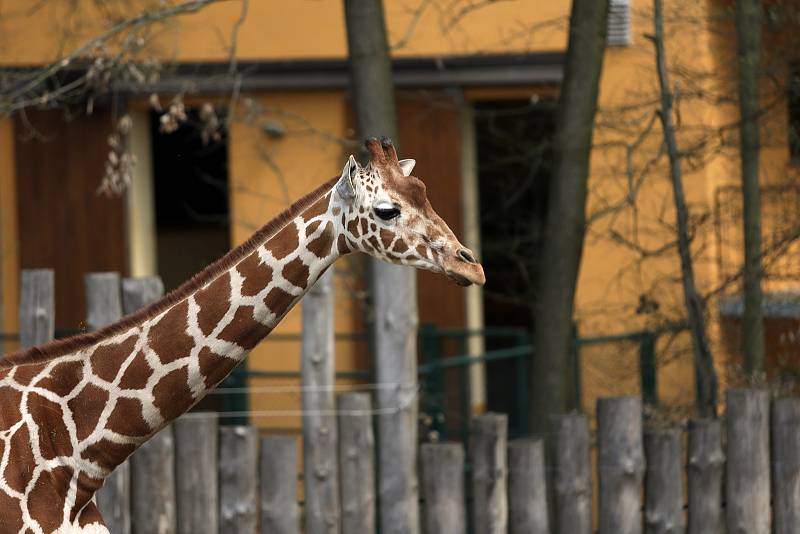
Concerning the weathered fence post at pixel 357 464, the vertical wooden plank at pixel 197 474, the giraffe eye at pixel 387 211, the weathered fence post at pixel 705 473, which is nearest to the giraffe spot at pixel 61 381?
the giraffe eye at pixel 387 211

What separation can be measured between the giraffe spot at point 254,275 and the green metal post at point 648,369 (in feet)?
14.7

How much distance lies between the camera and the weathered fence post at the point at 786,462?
703 centimetres

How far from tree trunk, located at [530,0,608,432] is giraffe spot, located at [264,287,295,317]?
3.63 metres

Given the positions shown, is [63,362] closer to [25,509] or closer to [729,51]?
[25,509]

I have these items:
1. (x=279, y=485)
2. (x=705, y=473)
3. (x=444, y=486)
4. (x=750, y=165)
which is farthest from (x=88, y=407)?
(x=750, y=165)

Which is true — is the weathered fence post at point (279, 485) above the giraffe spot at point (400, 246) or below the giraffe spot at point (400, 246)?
below

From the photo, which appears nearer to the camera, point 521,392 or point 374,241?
point 374,241

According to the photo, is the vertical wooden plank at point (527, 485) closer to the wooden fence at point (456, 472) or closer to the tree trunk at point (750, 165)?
the wooden fence at point (456, 472)

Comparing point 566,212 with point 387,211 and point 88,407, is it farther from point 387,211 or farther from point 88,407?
point 88,407

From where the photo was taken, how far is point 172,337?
484 cm

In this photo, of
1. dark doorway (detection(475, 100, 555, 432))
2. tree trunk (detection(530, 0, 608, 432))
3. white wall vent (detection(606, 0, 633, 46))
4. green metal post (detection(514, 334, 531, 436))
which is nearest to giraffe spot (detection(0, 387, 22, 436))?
tree trunk (detection(530, 0, 608, 432))

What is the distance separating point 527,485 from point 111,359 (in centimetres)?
268

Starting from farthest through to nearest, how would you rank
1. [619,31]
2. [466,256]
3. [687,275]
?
[619,31], [687,275], [466,256]

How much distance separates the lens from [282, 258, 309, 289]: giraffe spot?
4754mm
